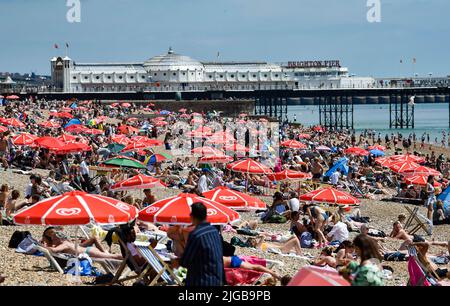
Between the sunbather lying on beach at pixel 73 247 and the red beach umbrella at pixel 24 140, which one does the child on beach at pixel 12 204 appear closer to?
the sunbather lying on beach at pixel 73 247

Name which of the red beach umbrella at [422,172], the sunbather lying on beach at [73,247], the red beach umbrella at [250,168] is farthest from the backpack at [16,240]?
the red beach umbrella at [422,172]

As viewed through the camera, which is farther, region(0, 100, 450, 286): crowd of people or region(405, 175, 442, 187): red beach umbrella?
region(405, 175, 442, 187): red beach umbrella

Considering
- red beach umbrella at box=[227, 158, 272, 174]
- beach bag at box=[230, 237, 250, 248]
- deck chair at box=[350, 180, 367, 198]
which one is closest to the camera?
beach bag at box=[230, 237, 250, 248]

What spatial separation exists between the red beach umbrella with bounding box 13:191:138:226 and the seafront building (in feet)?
280

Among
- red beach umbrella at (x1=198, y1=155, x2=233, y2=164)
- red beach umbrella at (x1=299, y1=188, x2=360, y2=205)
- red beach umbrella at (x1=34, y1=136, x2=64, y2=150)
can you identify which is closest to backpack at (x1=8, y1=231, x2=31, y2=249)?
red beach umbrella at (x1=299, y1=188, x2=360, y2=205)

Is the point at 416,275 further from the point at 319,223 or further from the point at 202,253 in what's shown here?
the point at 319,223

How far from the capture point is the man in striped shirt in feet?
19.1

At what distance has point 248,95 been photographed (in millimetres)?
89625

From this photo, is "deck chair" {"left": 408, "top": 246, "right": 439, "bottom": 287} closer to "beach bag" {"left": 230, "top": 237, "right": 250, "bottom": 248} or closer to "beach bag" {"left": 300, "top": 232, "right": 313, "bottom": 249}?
"beach bag" {"left": 230, "top": 237, "right": 250, "bottom": 248}

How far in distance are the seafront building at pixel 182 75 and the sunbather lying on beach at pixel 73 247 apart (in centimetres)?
8489

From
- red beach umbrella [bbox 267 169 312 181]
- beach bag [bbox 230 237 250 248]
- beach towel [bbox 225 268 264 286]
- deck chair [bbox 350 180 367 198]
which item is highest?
beach towel [bbox 225 268 264 286]
